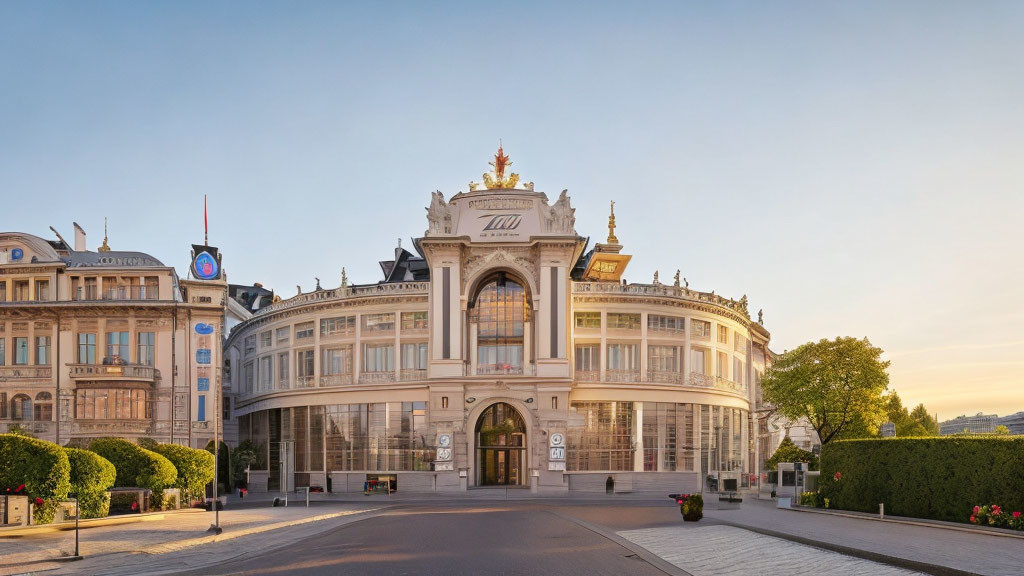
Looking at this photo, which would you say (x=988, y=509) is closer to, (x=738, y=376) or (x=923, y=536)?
(x=923, y=536)

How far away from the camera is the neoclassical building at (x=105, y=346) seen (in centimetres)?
6812

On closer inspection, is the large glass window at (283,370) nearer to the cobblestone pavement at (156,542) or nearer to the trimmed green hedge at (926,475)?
the cobblestone pavement at (156,542)

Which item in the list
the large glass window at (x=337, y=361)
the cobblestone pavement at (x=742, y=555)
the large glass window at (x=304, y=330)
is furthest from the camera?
the large glass window at (x=304, y=330)

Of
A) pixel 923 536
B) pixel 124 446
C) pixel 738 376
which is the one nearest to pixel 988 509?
pixel 923 536

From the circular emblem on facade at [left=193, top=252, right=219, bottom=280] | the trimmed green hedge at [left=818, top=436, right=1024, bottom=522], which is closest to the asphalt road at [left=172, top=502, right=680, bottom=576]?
the trimmed green hedge at [left=818, top=436, right=1024, bottom=522]

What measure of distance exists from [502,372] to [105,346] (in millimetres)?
29175

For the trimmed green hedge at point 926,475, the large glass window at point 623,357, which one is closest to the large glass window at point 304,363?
the large glass window at point 623,357

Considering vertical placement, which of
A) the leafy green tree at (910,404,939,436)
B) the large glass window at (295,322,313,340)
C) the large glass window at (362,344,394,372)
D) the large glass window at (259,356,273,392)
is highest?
the large glass window at (295,322,313,340)

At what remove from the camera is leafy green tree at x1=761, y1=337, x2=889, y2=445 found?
64812 mm

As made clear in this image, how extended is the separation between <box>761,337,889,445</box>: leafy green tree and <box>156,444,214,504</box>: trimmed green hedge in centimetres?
4020

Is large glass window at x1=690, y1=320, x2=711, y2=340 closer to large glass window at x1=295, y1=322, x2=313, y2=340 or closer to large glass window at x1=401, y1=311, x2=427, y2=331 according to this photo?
large glass window at x1=401, y1=311, x2=427, y2=331

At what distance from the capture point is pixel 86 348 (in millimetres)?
69812

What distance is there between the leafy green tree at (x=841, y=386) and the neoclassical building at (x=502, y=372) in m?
9.17

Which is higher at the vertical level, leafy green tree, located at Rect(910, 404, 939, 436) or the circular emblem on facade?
the circular emblem on facade
